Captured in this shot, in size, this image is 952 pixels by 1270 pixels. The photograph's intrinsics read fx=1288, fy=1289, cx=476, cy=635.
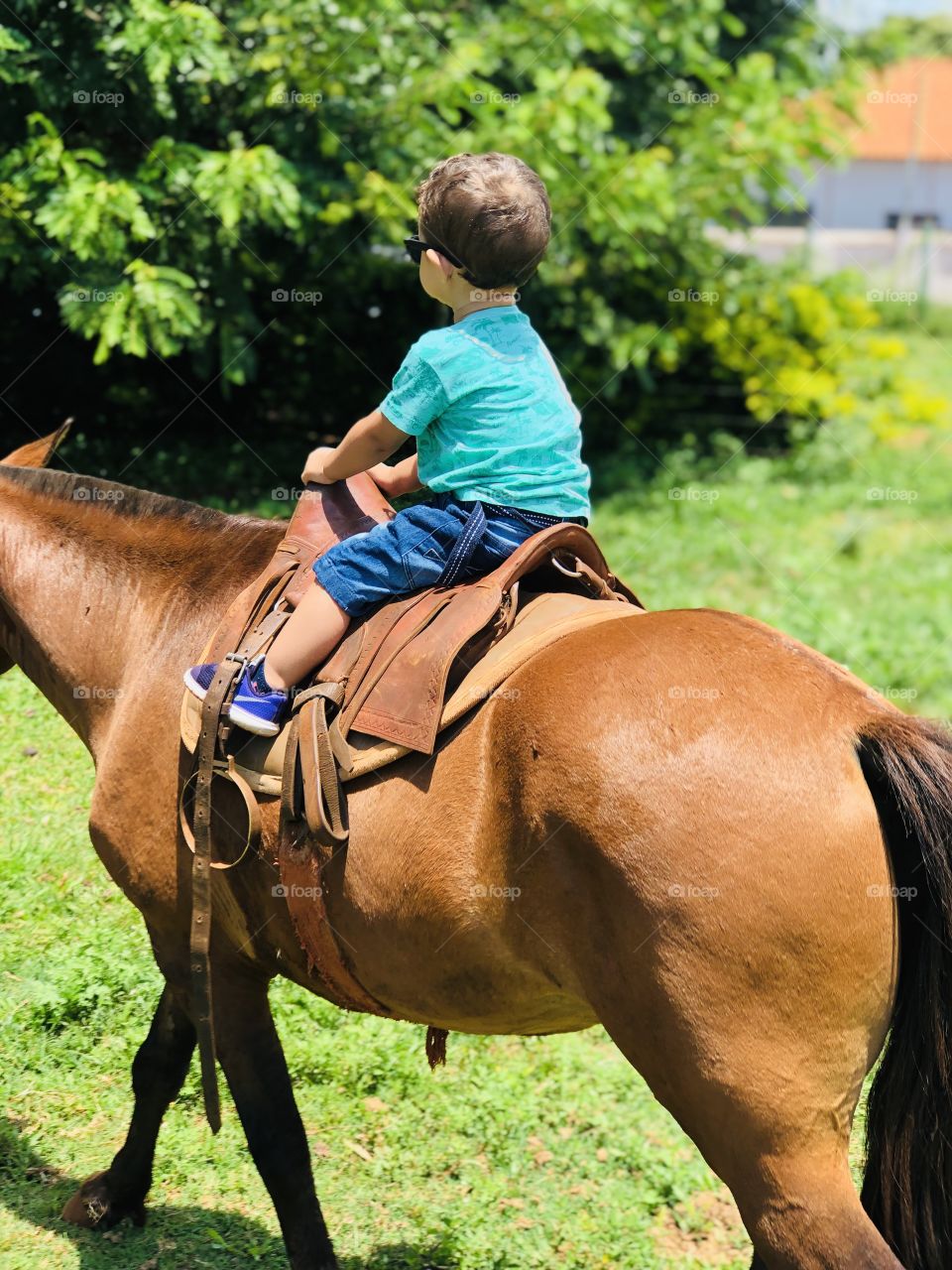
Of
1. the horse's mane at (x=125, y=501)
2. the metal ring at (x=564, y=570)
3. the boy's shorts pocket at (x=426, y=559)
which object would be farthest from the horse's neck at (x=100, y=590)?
the metal ring at (x=564, y=570)

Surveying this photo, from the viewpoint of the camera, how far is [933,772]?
8.24 feet

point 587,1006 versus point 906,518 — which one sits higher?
point 587,1006

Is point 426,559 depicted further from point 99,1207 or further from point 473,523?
point 99,1207

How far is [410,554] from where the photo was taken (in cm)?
308

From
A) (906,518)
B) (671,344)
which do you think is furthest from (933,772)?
(906,518)

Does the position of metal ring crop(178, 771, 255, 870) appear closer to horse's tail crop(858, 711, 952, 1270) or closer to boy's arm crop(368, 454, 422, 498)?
boy's arm crop(368, 454, 422, 498)

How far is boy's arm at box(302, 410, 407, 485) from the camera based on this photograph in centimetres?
308

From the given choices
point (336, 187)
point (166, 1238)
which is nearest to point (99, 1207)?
point (166, 1238)

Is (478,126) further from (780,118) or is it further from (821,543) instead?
(821,543)

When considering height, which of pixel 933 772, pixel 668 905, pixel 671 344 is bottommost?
pixel 671 344

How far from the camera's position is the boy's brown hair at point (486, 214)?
9.55ft

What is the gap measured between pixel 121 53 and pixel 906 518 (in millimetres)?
8134

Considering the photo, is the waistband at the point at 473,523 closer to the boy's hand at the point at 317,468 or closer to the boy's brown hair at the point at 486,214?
the boy's hand at the point at 317,468

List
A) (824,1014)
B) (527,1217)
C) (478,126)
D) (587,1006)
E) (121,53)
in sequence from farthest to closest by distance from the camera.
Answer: (478,126)
(121,53)
(527,1217)
(587,1006)
(824,1014)
